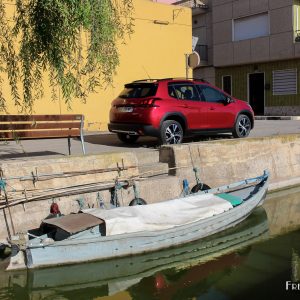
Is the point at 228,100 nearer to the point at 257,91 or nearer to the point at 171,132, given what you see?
the point at 171,132

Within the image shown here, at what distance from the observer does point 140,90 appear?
11.4 meters

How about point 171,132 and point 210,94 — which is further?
point 210,94

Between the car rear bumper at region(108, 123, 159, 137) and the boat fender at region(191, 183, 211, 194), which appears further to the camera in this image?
the car rear bumper at region(108, 123, 159, 137)

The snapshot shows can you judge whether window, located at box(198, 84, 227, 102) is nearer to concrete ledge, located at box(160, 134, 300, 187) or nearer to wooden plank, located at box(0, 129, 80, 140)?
concrete ledge, located at box(160, 134, 300, 187)

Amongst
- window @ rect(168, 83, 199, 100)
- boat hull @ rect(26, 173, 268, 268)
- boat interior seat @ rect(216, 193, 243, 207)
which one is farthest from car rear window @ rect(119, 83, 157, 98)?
boat hull @ rect(26, 173, 268, 268)

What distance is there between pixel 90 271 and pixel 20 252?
0.97 m

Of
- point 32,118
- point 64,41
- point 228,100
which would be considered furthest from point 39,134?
point 228,100

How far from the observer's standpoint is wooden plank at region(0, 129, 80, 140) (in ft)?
27.4

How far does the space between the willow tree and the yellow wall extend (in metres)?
8.15

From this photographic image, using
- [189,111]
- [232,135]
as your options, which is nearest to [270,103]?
[232,135]

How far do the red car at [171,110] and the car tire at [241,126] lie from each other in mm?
176

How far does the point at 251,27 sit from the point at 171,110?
65.7 ft

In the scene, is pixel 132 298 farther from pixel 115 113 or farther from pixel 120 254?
pixel 115 113

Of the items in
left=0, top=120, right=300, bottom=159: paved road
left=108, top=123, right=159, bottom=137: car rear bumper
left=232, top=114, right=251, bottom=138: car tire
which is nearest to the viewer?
left=0, top=120, right=300, bottom=159: paved road
